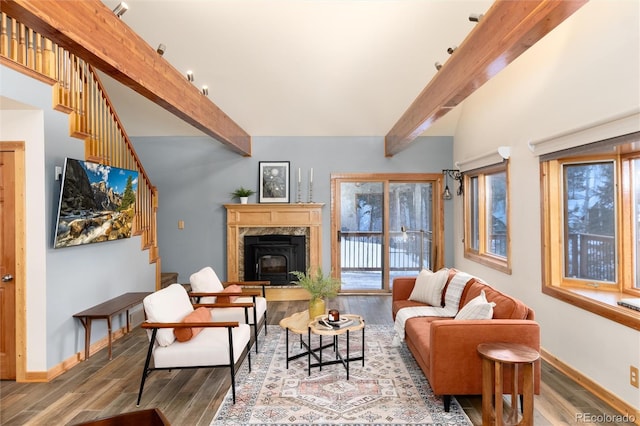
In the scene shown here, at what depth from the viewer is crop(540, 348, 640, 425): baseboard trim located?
2.59 metres

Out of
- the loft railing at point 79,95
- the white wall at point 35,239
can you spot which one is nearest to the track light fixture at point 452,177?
the loft railing at point 79,95

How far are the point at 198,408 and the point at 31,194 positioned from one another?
2382 mm

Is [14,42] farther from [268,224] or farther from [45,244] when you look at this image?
[268,224]

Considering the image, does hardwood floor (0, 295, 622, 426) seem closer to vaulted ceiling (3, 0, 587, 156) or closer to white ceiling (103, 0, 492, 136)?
vaulted ceiling (3, 0, 587, 156)

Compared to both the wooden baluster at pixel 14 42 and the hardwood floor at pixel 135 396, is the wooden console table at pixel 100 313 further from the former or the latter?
the wooden baluster at pixel 14 42

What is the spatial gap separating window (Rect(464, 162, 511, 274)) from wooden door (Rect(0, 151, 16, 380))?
5144mm

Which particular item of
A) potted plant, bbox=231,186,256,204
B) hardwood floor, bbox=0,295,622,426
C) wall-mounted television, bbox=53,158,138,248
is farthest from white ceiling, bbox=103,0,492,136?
hardwood floor, bbox=0,295,622,426

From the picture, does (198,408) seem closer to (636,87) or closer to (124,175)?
(124,175)

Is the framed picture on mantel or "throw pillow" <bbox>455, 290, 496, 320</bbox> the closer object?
"throw pillow" <bbox>455, 290, 496, 320</bbox>

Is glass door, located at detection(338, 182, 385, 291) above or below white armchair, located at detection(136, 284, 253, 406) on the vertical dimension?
above

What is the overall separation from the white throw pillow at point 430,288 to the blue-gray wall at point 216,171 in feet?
7.89

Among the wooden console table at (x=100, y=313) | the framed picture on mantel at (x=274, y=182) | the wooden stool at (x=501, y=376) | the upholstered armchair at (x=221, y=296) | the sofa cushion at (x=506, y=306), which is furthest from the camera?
the framed picture on mantel at (x=274, y=182)

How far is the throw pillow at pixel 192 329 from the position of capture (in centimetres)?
296

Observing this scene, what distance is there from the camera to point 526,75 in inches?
154
